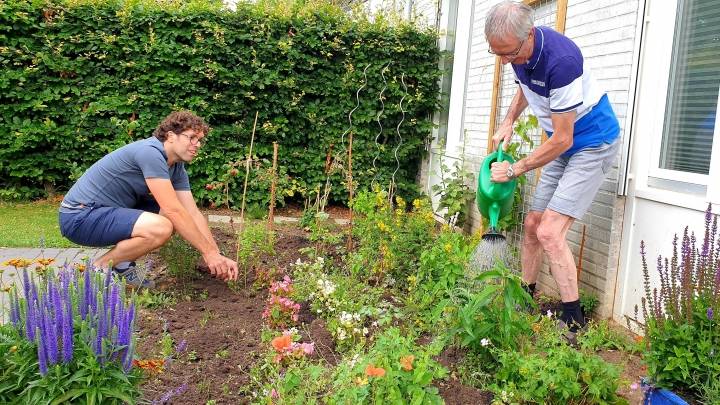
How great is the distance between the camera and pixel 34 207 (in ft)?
21.4

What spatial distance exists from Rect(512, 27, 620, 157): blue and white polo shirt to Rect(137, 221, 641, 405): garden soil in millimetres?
1210

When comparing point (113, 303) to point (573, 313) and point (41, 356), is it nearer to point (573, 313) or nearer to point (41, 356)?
point (41, 356)

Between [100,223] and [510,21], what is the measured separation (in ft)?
8.91

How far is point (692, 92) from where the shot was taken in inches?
120

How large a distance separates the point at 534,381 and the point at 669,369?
0.48 meters

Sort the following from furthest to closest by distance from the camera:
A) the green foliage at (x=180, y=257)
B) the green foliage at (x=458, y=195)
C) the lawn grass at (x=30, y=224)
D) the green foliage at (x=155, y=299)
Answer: the green foliage at (x=458, y=195), the lawn grass at (x=30, y=224), the green foliage at (x=180, y=257), the green foliage at (x=155, y=299)

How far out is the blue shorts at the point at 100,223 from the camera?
3.57m

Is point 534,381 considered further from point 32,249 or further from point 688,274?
point 32,249

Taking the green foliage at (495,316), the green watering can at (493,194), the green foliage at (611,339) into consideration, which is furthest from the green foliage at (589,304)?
the green foliage at (495,316)

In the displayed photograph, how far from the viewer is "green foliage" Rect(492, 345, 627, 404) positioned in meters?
2.16

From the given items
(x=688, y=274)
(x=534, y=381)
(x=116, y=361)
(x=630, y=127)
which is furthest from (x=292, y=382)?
(x=630, y=127)

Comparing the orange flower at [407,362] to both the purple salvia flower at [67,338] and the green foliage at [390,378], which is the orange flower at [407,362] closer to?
the green foliage at [390,378]

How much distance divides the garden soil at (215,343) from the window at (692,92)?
3.76 ft

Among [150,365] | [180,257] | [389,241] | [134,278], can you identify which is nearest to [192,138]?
[180,257]
